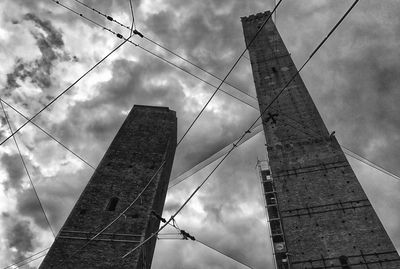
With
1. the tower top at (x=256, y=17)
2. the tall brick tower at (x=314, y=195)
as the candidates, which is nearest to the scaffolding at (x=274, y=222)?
the tall brick tower at (x=314, y=195)

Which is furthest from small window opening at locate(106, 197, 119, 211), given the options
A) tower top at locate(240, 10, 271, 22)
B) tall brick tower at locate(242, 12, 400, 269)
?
tower top at locate(240, 10, 271, 22)

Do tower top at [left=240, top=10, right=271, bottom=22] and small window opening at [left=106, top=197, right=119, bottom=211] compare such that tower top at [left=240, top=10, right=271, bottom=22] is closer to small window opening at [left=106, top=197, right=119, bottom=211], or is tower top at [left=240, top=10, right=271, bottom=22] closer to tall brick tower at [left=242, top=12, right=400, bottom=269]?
tall brick tower at [left=242, top=12, right=400, bottom=269]

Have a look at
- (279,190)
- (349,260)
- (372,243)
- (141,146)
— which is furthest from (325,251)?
(141,146)

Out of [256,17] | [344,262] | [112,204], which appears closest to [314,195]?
[344,262]

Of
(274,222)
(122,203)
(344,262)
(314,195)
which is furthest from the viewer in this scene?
(274,222)

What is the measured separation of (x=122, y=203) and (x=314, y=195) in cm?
793

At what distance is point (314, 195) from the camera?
545 inches

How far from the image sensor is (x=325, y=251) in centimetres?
1199

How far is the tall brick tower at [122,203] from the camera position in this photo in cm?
1273

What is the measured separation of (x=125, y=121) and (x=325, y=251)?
12777 millimetres

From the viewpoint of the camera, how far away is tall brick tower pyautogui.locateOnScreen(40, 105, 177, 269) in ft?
41.8

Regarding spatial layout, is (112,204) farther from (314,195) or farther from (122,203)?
(314,195)

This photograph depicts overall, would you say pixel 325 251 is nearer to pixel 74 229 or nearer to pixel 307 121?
pixel 307 121

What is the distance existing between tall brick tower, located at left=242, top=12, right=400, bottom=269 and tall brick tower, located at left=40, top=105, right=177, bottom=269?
5.42 metres
